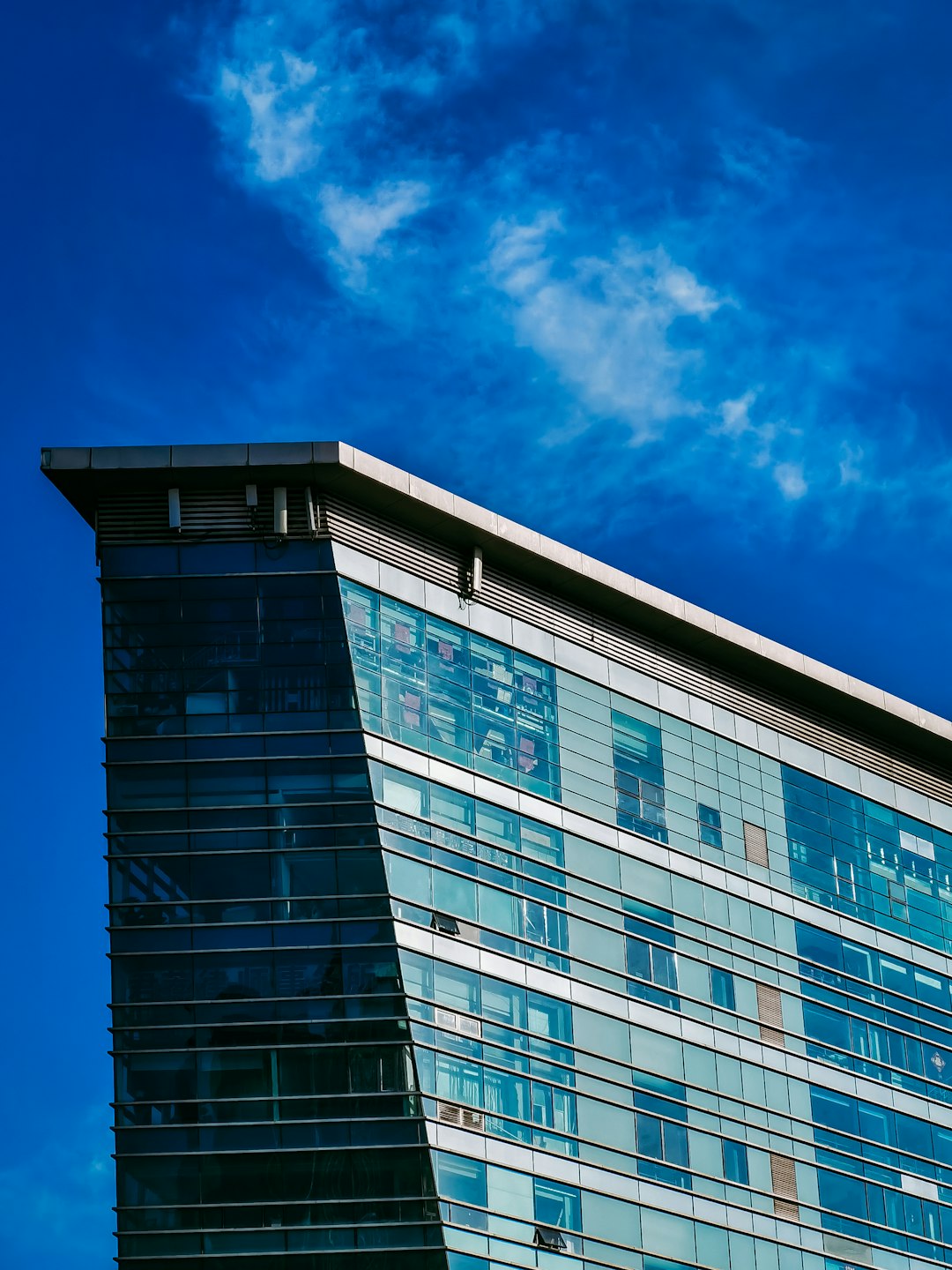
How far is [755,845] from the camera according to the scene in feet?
257

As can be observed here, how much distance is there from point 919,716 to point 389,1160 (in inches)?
1323

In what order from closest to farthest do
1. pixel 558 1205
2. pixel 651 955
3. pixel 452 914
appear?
pixel 558 1205 → pixel 452 914 → pixel 651 955

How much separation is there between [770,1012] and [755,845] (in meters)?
6.32

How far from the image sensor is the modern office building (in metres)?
61.8

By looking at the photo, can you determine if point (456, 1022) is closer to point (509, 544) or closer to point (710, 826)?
point (710, 826)

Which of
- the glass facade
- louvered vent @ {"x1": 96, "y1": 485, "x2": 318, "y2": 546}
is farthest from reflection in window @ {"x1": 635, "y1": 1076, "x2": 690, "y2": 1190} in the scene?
louvered vent @ {"x1": 96, "y1": 485, "x2": 318, "y2": 546}

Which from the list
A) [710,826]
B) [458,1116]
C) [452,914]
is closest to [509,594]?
[710,826]

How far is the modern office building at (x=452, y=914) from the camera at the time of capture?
203 ft

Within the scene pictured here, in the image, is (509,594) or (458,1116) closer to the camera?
(458,1116)

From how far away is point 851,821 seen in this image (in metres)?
82.6

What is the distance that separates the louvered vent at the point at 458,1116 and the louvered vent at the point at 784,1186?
1476cm

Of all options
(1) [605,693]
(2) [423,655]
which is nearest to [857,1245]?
(1) [605,693]

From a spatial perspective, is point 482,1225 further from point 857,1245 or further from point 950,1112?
point 950,1112

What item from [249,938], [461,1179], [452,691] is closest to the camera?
[461,1179]
